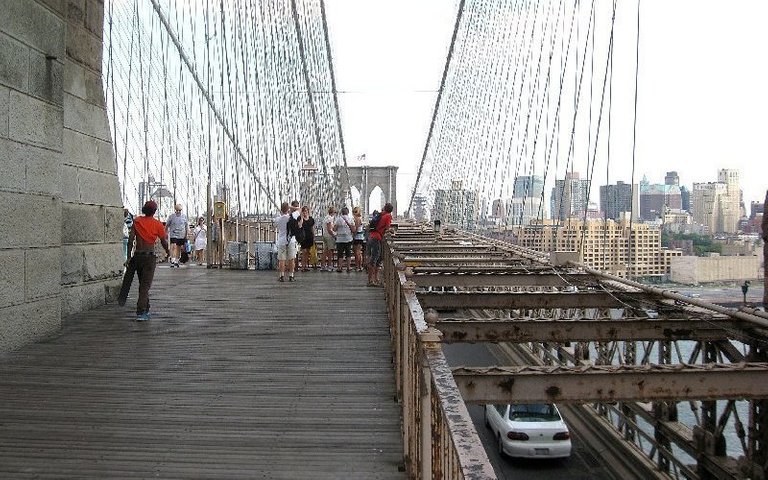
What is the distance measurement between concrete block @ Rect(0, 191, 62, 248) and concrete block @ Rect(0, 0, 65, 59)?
1.19m

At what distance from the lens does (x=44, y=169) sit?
235 inches

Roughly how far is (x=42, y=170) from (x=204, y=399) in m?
2.73

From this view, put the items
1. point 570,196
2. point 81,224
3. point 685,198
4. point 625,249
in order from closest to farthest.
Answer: point 81,224, point 625,249, point 685,198, point 570,196

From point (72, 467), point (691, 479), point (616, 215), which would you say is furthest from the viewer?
point (616, 215)

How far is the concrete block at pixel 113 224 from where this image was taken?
26.8ft

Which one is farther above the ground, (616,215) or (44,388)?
(616,215)

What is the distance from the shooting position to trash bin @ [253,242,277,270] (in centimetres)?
1399

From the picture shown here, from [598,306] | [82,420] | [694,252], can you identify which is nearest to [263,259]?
[694,252]

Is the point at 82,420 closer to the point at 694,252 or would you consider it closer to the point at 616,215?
the point at 694,252

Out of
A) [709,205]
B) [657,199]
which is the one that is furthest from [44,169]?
[657,199]

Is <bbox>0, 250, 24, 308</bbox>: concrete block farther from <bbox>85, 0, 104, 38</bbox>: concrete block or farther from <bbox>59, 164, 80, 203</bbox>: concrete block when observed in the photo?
<bbox>85, 0, 104, 38</bbox>: concrete block

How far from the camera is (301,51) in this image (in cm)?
3058

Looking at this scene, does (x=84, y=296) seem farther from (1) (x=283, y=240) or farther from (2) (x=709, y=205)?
(2) (x=709, y=205)

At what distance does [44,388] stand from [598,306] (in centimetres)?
402
